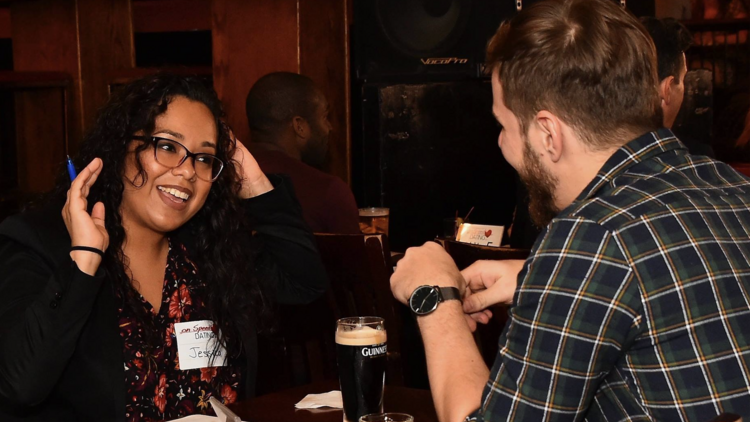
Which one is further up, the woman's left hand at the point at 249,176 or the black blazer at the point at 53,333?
the woman's left hand at the point at 249,176

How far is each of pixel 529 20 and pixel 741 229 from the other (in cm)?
43

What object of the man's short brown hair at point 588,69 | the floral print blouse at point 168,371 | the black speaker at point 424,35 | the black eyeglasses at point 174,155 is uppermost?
the black speaker at point 424,35

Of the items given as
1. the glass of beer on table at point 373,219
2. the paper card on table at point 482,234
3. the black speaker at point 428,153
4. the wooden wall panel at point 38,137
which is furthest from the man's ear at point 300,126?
the wooden wall panel at point 38,137

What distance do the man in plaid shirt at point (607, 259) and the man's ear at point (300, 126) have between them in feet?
9.66

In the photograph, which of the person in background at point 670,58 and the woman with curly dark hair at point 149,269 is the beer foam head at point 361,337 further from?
the person in background at point 670,58

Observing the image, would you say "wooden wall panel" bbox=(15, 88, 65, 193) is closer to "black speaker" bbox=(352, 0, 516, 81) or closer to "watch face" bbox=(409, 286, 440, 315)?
"black speaker" bbox=(352, 0, 516, 81)

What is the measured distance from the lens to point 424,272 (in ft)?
4.73

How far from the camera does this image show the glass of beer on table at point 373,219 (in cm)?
414

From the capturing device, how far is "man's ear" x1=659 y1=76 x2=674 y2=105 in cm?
283

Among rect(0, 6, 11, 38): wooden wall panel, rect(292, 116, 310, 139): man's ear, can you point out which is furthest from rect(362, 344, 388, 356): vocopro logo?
rect(0, 6, 11, 38): wooden wall panel

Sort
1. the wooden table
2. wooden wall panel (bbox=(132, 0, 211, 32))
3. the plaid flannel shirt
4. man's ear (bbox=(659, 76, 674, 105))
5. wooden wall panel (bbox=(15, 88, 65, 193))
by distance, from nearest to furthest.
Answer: the plaid flannel shirt → the wooden table → man's ear (bbox=(659, 76, 674, 105)) → wooden wall panel (bbox=(15, 88, 65, 193)) → wooden wall panel (bbox=(132, 0, 211, 32))

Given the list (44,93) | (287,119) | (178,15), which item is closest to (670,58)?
(287,119)

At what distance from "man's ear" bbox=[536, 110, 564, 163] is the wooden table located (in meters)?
0.50

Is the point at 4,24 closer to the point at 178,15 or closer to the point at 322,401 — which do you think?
the point at 178,15
